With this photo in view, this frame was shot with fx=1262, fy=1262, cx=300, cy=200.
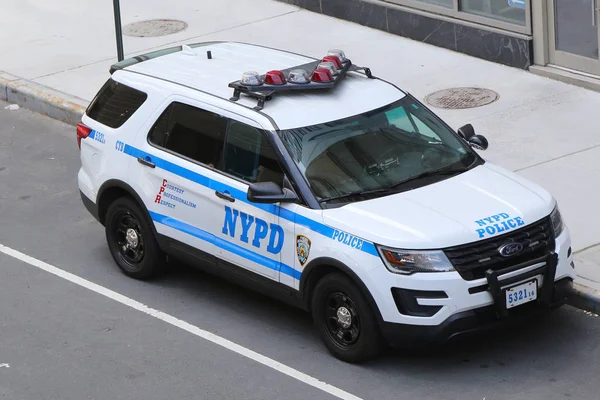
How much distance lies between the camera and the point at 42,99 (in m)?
14.5

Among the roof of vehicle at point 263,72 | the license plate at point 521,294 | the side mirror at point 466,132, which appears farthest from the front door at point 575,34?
the license plate at point 521,294

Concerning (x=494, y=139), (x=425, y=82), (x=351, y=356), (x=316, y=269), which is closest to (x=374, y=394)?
(x=351, y=356)

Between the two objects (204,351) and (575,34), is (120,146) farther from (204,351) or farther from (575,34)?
(575,34)

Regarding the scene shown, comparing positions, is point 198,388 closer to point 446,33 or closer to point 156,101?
point 156,101

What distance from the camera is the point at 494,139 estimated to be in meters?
12.5

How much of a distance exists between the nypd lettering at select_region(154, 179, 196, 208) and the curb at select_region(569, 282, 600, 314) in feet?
9.40

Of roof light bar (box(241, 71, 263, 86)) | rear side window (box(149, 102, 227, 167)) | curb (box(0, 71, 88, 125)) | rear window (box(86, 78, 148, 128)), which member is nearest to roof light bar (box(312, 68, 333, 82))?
roof light bar (box(241, 71, 263, 86))

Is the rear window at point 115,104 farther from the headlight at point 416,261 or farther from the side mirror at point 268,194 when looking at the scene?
the headlight at point 416,261

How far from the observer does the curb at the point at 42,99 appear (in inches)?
554

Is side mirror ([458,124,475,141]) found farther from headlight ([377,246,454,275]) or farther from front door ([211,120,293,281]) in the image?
headlight ([377,246,454,275])

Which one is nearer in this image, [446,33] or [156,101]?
[156,101]

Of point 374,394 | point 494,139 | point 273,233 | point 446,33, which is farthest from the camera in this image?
point 446,33

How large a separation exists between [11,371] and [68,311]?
989 millimetres

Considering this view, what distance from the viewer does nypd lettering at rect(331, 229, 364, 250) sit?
8.09 m
